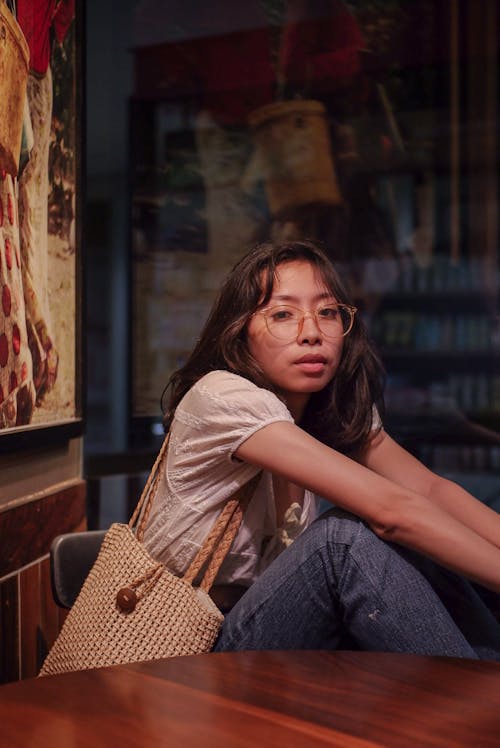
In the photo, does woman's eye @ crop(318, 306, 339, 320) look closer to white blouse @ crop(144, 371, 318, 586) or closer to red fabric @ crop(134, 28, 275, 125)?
white blouse @ crop(144, 371, 318, 586)

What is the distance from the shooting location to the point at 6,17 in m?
1.81

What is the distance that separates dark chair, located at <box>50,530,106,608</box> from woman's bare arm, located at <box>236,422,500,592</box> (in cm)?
57

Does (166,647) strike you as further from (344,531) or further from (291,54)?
(291,54)

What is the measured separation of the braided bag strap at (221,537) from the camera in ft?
4.90

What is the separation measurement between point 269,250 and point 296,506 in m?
0.47

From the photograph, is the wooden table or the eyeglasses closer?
the wooden table

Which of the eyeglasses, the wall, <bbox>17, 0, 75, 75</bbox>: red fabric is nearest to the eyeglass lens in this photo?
the eyeglasses

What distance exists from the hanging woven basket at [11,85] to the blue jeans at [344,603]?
0.96 m

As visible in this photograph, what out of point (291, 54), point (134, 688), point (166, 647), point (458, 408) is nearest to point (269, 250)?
point (166, 647)

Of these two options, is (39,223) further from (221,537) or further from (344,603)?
(344,603)

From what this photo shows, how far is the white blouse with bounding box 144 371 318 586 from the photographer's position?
153 centimetres

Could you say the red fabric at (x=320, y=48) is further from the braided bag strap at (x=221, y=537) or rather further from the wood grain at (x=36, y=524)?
the braided bag strap at (x=221, y=537)

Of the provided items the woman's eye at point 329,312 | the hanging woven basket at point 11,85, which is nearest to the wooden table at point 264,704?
the woman's eye at point 329,312

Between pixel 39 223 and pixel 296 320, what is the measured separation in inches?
28.2
